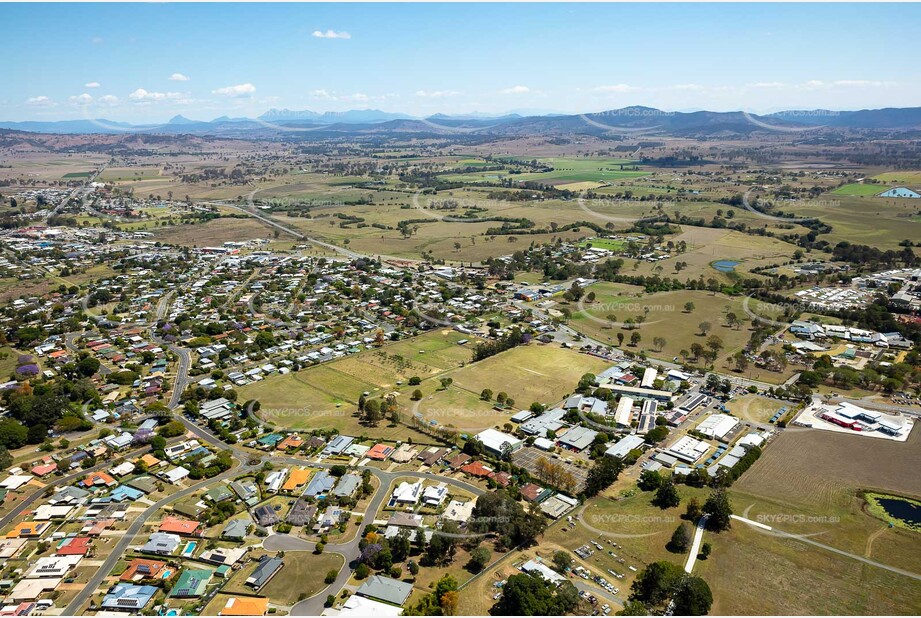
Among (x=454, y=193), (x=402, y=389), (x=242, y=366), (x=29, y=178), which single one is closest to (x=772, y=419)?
(x=402, y=389)

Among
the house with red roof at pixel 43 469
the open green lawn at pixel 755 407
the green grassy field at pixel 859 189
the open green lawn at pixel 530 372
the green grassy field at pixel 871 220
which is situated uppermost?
the green grassy field at pixel 859 189

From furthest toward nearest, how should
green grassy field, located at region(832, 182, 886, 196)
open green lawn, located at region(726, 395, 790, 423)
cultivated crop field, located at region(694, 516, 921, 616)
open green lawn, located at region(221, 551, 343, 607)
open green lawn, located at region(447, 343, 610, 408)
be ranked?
A: green grassy field, located at region(832, 182, 886, 196)
open green lawn, located at region(447, 343, 610, 408)
open green lawn, located at region(726, 395, 790, 423)
open green lawn, located at region(221, 551, 343, 607)
cultivated crop field, located at region(694, 516, 921, 616)

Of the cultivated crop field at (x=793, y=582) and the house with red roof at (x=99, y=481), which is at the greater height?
the house with red roof at (x=99, y=481)

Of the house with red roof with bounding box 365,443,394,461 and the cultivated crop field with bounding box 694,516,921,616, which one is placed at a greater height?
the house with red roof with bounding box 365,443,394,461

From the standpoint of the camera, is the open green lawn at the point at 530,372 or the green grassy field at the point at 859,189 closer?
the open green lawn at the point at 530,372

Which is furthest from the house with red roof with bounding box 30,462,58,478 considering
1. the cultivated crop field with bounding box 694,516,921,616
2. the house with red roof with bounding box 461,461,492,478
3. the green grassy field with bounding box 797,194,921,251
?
the green grassy field with bounding box 797,194,921,251

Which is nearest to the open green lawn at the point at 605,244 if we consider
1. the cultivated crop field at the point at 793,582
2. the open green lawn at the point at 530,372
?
the open green lawn at the point at 530,372

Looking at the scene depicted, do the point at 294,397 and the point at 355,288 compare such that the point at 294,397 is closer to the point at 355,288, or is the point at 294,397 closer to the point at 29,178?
the point at 355,288

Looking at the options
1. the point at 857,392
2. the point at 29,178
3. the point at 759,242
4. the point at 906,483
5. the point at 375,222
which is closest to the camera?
the point at 906,483

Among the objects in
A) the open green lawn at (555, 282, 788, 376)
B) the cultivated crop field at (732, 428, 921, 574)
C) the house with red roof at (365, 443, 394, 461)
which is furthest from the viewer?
the open green lawn at (555, 282, 788, 376)

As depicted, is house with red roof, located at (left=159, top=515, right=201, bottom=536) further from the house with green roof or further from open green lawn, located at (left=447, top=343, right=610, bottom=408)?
open green lawn, located at (left=447, top=343, right=610, bottom=408)

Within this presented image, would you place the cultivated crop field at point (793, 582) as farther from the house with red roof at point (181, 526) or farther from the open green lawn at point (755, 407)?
the house with red roof at point (181, 526)
